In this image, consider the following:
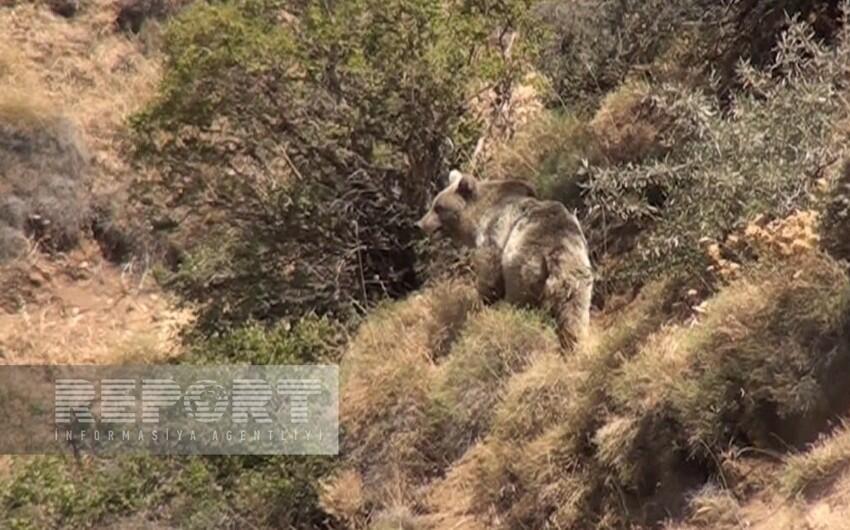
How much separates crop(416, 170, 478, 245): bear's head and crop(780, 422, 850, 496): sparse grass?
144 inches

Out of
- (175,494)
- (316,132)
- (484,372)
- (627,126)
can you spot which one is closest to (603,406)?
(484,372)

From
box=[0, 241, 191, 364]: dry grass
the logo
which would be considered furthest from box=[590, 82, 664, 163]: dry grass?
box=[0, 241, 191, 364]: dry grass

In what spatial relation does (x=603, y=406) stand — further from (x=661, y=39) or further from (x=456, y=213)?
(x=661, y=39)

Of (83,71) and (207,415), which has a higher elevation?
(207,415)

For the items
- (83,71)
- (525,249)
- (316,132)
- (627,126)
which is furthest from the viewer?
(83,71)

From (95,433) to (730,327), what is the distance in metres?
5.65

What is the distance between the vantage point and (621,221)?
865cm

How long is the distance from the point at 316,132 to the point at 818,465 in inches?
251

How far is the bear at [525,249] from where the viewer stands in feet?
24.8

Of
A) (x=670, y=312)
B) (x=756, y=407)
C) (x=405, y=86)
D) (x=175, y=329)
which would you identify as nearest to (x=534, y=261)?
(x=670, y=312)

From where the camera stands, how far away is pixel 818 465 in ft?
16.6

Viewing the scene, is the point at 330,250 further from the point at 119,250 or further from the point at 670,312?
the point at 119,250

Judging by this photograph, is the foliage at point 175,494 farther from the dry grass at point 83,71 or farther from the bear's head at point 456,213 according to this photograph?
the dry grass at point 83,71

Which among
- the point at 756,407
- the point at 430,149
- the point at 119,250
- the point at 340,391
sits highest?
the point at 756,407
